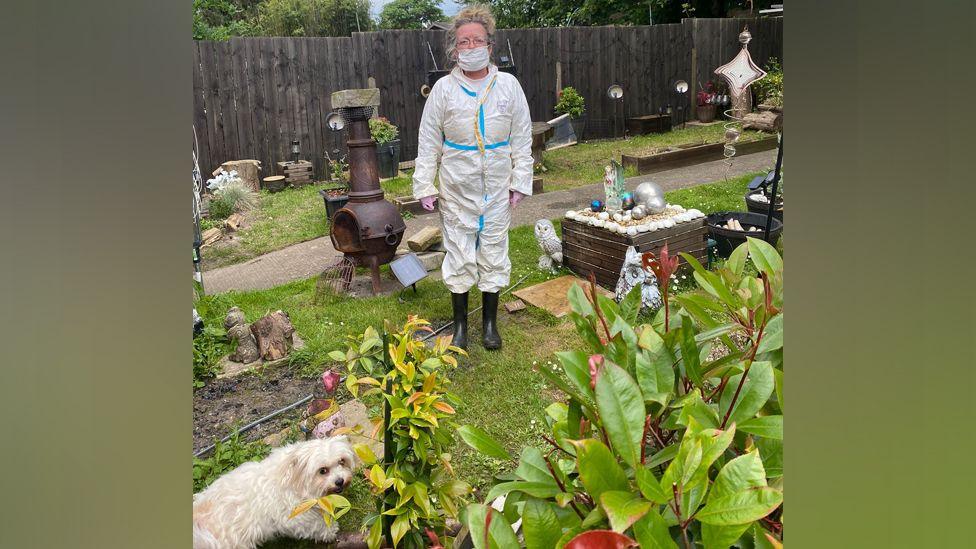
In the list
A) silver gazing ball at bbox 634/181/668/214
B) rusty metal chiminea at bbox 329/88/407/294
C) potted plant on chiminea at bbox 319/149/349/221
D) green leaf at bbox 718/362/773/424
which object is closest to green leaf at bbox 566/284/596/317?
green leaf at bbox 718/362/773/424

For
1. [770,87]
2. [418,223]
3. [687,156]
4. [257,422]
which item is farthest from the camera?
[770,87]

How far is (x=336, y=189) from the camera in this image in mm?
6176

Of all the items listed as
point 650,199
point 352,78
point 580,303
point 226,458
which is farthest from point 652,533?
point 352,78

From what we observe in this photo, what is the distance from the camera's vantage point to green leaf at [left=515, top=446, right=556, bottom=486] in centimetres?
72

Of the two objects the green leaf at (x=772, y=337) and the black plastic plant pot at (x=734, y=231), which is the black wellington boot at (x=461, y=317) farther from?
the green leaf at (x=772, y=337)

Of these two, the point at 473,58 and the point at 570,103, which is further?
the point at 570,103

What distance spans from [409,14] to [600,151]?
586cm

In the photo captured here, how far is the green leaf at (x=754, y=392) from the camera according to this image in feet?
2.18

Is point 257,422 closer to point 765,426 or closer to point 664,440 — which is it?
point 664,440

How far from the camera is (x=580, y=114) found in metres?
9.58

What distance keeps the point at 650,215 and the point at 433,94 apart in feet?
4.88
